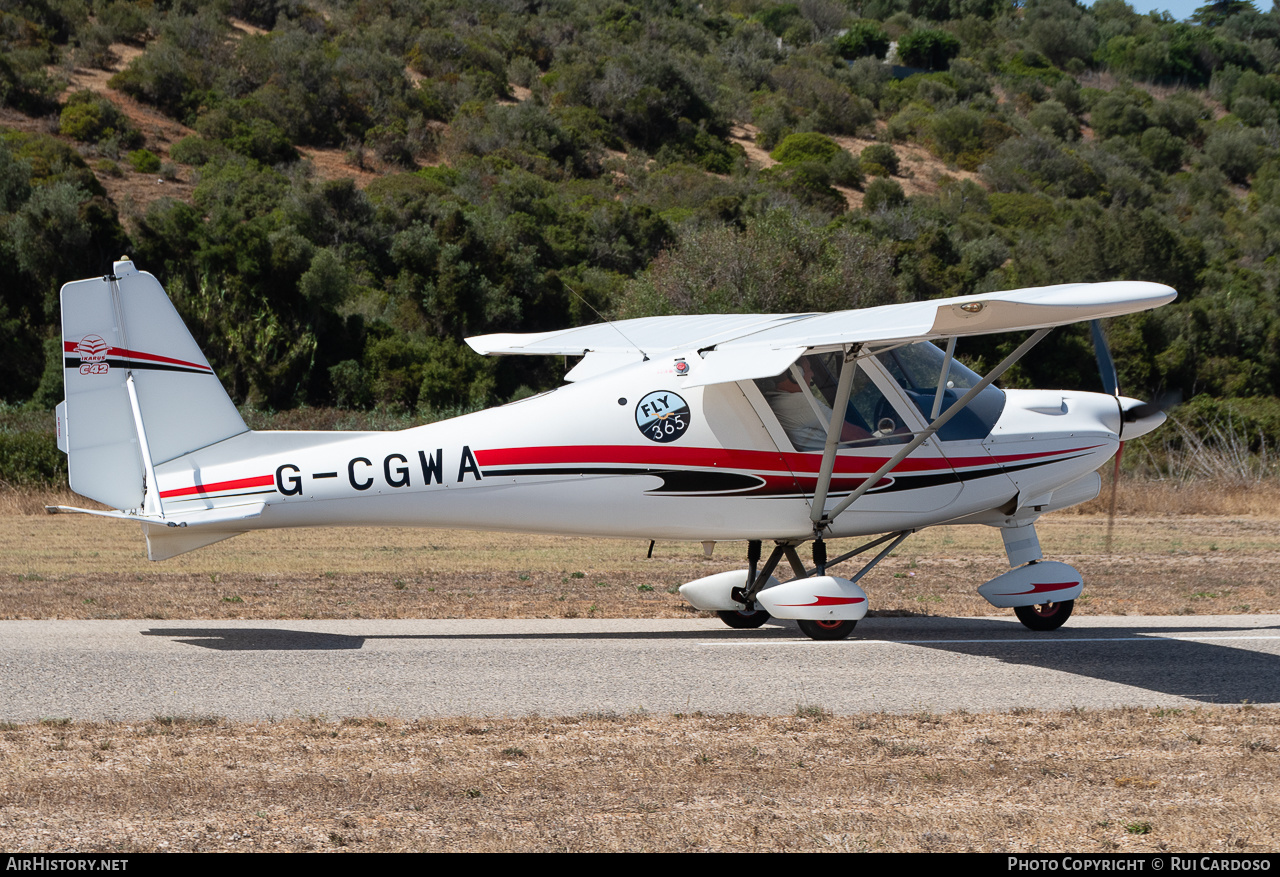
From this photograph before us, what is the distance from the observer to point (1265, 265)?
2228 inches

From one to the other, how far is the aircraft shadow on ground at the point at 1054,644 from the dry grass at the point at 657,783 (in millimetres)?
→ 1067

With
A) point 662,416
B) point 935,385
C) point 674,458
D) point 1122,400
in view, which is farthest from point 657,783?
point 1122,400

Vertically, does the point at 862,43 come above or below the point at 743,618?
above

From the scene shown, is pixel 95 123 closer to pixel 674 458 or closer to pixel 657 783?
pixel 674 458

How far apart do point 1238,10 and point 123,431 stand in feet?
514

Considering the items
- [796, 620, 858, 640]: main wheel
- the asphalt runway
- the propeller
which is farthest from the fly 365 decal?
the propeller

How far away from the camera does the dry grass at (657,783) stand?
5207mm

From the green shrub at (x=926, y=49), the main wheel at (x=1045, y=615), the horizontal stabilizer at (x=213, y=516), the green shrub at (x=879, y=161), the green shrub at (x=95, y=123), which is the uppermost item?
the green shrub at (x=926, y=49)

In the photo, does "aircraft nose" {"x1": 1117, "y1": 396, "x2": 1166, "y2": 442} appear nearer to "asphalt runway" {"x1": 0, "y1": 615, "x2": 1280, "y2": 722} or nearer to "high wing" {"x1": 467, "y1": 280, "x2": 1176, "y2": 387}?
"asphalt runway" {"x1": 0, "y1": 615, "x2": 1280, "y2": 722}

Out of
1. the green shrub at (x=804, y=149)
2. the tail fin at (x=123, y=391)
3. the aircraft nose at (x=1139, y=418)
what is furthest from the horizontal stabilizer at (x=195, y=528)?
the green shrub at (x=804, y=149)

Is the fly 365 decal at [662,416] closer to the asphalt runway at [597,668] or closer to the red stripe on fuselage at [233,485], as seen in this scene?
the asphalt runway at [597,668]

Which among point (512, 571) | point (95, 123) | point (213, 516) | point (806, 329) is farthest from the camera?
point (95, 123)

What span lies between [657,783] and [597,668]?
3005mm

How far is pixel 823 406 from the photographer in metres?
10.1
